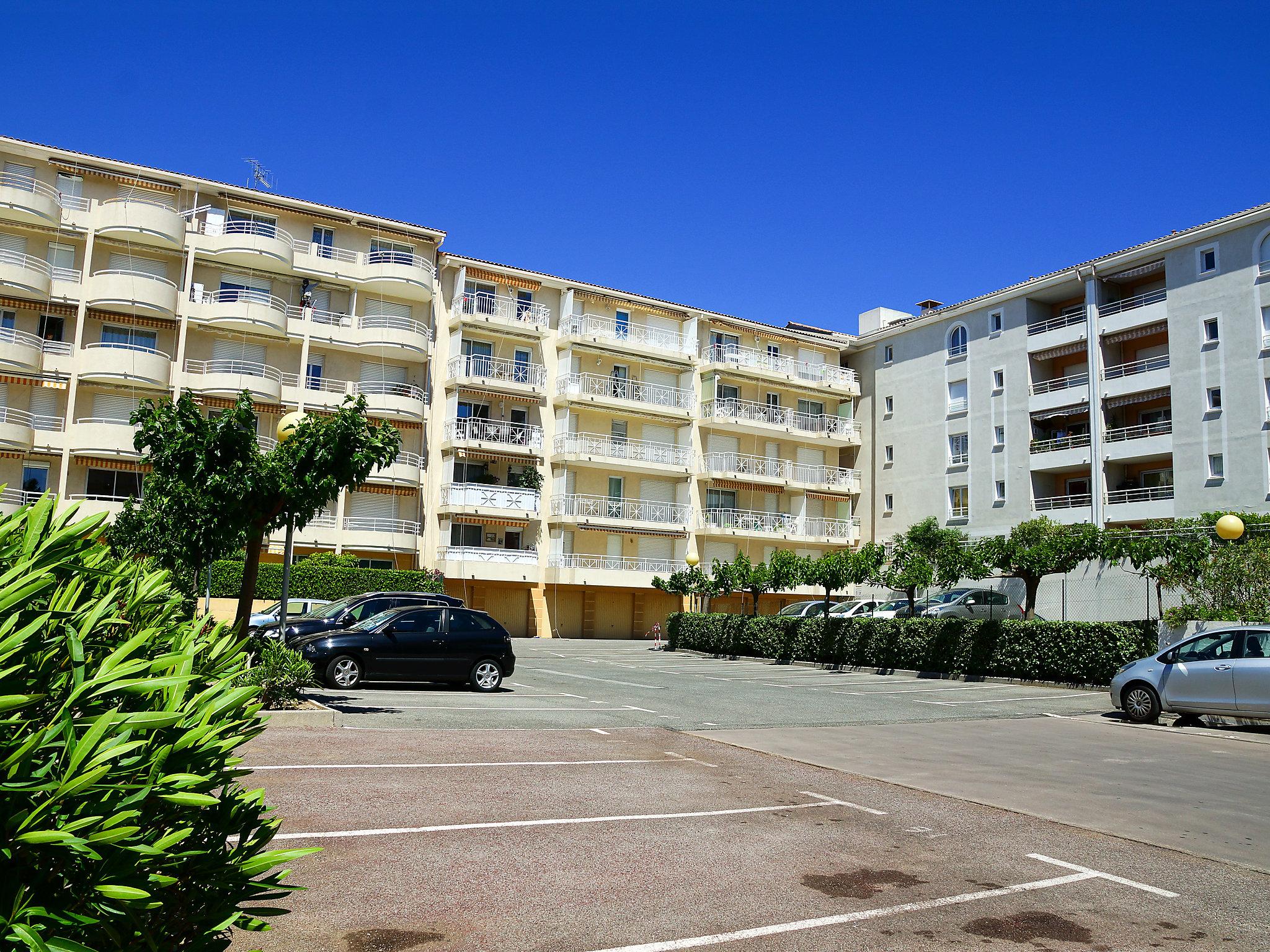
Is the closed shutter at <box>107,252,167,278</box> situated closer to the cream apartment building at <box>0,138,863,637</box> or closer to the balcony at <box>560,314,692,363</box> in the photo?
the cream apartment building at <box>0,138,863,637</box>

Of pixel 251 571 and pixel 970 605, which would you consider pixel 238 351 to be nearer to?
pixel 251 571

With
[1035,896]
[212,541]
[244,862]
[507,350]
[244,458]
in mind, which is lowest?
[1035,896]

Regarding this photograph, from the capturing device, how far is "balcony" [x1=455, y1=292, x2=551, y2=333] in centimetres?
4344

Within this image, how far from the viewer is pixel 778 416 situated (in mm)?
51719

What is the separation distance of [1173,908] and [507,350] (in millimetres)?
41225

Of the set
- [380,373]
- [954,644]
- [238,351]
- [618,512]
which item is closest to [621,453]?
[618,512]

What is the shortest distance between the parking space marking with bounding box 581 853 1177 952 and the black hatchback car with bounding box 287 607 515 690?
39.5 feet

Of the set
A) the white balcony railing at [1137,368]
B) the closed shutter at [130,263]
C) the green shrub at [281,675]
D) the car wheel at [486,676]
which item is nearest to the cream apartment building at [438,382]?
the closed shutter at [130,263]

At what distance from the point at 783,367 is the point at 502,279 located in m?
15.9

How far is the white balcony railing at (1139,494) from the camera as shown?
38.3 m

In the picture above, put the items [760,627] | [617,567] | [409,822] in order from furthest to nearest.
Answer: [617,567] → [760,627] → [409,822]

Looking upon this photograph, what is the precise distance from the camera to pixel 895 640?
2811 centimetres

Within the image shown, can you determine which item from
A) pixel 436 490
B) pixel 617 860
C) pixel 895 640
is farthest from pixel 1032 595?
pixel 436 490

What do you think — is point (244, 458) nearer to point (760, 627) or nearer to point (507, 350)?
point (760, 627)
